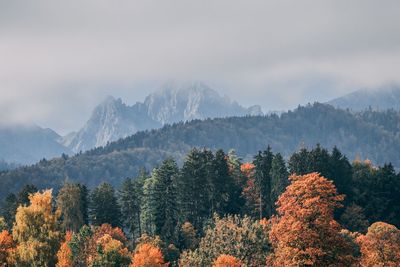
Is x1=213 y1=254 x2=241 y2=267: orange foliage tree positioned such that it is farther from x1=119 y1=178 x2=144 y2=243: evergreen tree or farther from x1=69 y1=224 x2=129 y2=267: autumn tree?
x1=119 y1=178 x2=144 y2=243: evergreen tree

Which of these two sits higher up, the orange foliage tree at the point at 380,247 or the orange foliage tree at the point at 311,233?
the orange foliage tree at the point at 311,233

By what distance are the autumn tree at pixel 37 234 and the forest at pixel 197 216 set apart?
0.44 feet

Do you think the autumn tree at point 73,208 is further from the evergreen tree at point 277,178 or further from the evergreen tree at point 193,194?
the evergreen tree at point 277,178

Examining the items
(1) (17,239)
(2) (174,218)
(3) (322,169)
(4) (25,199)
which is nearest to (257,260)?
(1) (17,239)

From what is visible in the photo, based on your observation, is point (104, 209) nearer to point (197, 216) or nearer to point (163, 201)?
point (163, 201)

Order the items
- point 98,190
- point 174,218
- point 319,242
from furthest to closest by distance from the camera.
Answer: point 98,190
point 174,218
point 319,242

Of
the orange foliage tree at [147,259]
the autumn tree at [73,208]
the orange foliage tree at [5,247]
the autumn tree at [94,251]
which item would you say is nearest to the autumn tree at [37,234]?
the orange foliage tree at [5,247]

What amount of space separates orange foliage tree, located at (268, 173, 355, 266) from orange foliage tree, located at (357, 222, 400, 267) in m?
27.4

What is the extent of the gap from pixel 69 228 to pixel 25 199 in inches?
517

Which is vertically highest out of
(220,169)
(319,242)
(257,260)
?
(220,169)

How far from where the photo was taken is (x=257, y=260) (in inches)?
3226

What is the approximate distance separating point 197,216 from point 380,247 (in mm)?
60060

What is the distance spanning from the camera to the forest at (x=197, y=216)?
77938mm

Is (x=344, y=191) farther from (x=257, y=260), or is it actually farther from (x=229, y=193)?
(x=257, y=260)
